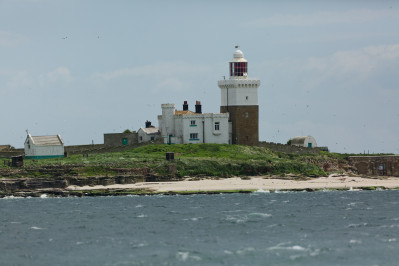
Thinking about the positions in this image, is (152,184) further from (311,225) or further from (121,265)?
(121,265)

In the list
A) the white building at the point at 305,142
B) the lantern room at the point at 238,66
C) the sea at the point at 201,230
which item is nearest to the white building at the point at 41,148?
the sea at the point at 201,230

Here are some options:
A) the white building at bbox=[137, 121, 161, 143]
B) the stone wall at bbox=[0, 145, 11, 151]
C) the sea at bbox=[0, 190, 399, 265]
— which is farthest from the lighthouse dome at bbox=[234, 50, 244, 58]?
the stone wall at bbox=[0, 145, 11, 151]

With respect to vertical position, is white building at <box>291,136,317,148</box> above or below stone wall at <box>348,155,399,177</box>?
above

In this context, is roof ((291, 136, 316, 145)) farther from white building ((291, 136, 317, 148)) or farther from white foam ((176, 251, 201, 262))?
white foam ((176, 251, 201, 262))

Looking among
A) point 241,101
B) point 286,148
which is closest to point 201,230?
point 241,101

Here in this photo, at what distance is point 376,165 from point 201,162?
78.3 ft

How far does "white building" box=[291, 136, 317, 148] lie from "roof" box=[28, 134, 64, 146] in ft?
102

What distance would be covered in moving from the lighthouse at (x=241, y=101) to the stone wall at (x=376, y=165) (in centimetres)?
1218

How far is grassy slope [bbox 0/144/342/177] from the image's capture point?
295 feet

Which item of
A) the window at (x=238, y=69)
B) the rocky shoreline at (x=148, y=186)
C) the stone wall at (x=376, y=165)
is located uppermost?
the window at (x=238, y=69)

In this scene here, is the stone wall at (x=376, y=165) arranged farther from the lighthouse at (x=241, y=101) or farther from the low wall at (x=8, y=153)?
the low wall at (x=8, y=153)

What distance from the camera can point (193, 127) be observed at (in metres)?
103

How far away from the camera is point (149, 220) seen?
2499 inches

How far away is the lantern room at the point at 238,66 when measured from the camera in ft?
343
